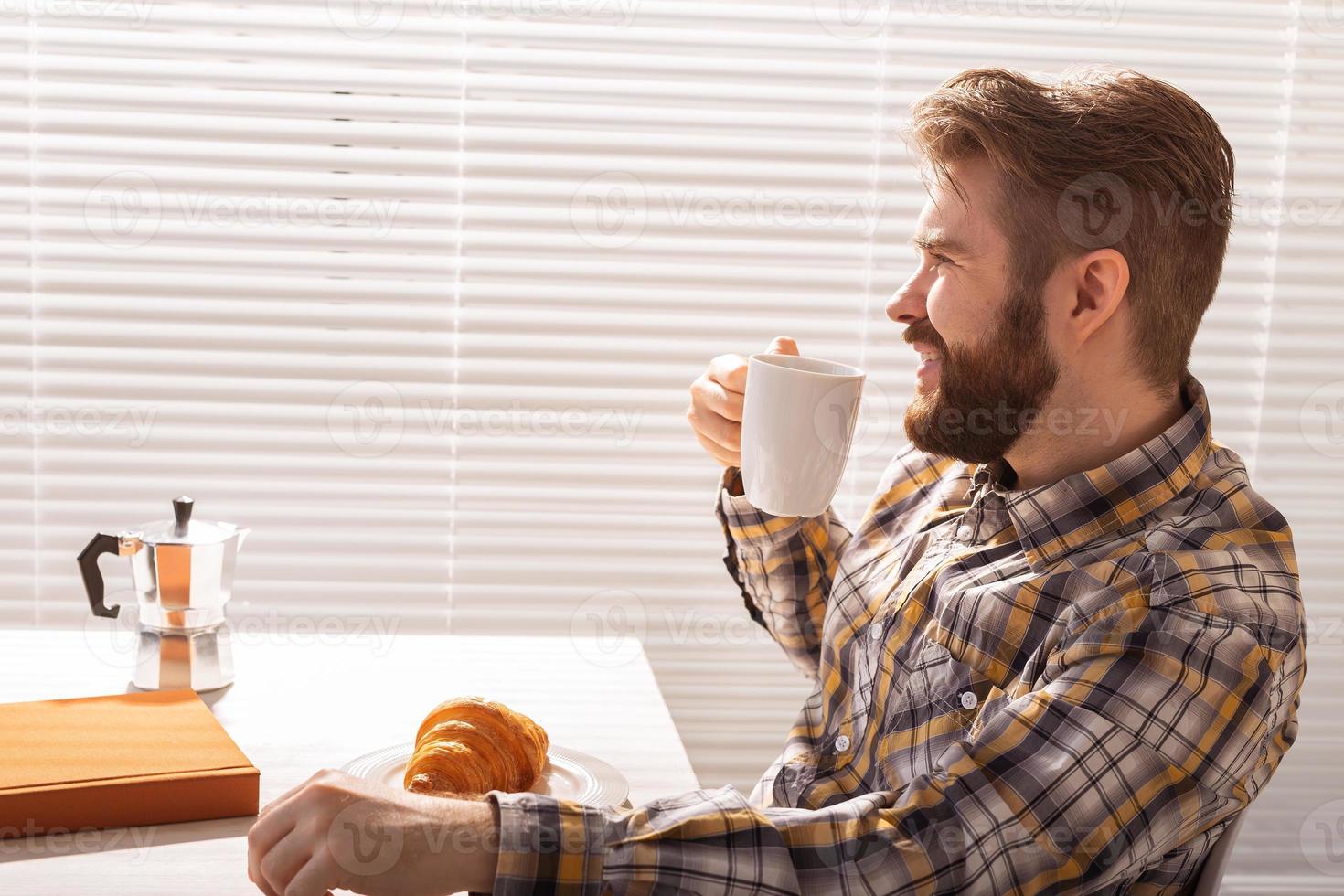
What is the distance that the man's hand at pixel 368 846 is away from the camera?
30.0 inches

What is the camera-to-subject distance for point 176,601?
1.30 meters

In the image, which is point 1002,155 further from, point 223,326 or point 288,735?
point 223,326

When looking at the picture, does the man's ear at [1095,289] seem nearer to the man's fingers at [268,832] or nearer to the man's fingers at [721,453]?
the man's fingers at [721,453]

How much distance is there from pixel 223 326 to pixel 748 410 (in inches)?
47.5

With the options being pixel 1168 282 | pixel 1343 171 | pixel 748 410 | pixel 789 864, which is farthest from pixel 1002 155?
pixel 1343 171

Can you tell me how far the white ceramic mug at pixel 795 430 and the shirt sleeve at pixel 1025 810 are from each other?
0.25m

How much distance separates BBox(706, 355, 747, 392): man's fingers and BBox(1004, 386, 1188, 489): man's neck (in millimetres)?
283

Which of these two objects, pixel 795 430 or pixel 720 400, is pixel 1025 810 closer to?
pixel 795 430

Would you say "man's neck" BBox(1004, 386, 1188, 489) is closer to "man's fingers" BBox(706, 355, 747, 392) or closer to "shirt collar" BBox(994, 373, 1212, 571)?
"shirt collar" BBox(994, 373, 1212, 571)

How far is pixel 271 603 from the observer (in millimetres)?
2061

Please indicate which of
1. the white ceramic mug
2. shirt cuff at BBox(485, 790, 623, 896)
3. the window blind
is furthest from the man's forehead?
the window blind

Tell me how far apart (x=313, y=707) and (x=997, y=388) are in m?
0.73

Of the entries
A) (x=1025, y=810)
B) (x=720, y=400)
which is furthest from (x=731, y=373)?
(x=1025, y=810)

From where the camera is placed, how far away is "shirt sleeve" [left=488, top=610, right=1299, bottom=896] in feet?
2.55
